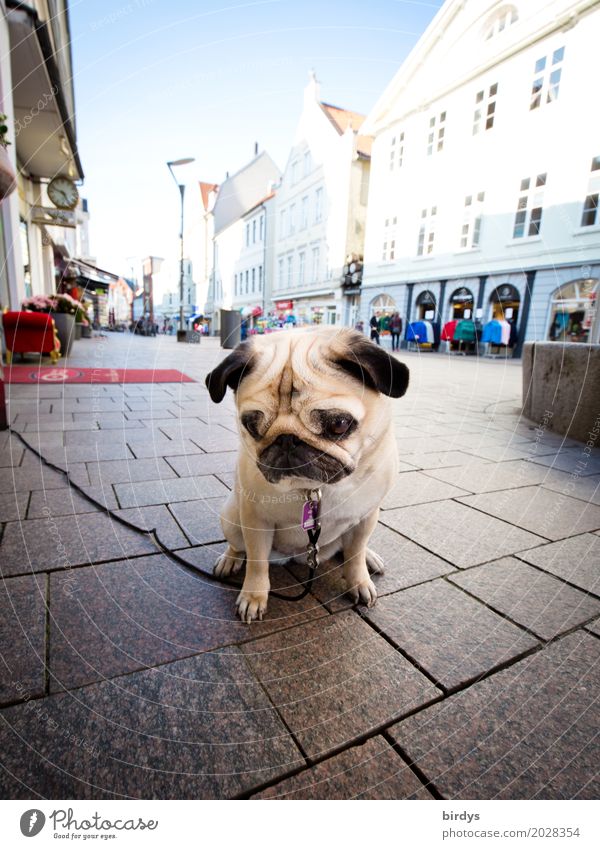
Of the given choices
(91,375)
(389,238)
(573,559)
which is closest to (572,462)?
(573,559)

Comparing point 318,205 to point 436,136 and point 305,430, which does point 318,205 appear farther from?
point 305,430

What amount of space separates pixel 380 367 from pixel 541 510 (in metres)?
2.38

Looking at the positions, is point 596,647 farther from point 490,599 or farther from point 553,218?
point 553,218

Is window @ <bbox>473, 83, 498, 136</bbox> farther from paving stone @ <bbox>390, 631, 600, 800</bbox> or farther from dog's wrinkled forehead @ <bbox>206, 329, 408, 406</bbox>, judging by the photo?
paving stone @ <bbox>390, 631, 600, 800</bbox>

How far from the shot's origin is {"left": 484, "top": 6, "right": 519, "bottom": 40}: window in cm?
434

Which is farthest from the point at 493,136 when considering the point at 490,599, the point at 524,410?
the point at 490,599

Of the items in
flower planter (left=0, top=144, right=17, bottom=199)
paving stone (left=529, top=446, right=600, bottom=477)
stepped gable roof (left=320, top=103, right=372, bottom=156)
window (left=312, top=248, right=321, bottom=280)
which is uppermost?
stepped gable roof (left=320, top=103, right=372, bottom=156)

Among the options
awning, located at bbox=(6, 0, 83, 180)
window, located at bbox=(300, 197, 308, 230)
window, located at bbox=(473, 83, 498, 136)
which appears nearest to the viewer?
window, located at bbox=(300, 197, 308, 230)

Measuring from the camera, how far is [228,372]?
1477mm

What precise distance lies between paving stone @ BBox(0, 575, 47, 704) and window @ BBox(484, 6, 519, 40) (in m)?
6.49

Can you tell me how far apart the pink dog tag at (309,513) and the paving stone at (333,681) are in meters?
0.46

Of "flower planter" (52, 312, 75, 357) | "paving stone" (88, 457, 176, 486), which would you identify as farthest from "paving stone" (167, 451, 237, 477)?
"flower planter" (52, 312, 75, 357)

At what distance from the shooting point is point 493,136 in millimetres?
4227

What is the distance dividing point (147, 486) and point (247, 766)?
2.30 m
